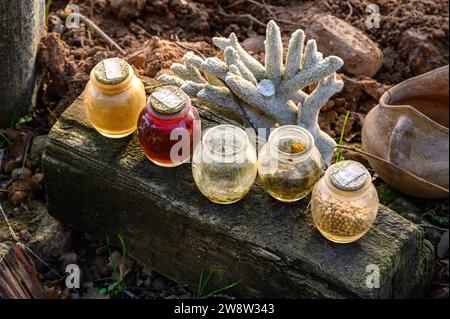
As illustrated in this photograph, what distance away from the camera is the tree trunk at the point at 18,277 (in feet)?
7.10

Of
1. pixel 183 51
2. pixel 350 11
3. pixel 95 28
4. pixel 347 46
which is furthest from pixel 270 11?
pixel 95 28

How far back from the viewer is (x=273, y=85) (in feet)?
7.96

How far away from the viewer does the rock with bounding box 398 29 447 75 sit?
10.2 ft

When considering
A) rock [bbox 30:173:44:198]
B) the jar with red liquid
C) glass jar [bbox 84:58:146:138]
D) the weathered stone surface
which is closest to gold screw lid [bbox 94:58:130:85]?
glass jar [bbox 84:58:146:138]

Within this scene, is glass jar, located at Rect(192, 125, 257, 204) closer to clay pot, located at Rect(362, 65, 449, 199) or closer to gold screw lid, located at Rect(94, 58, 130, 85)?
gold screw lid, located at Rect(94, 58, 130, 85)

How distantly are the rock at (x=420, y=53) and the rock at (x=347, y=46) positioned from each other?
0.48 ft

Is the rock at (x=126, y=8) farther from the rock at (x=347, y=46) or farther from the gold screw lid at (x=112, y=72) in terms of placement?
the gold screw lid at (x=112, y=72)

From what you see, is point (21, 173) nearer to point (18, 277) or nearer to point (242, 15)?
point (18, 277)

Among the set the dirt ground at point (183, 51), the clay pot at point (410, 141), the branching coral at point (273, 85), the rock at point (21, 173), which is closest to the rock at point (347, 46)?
the dirt ground at point (183, 51)

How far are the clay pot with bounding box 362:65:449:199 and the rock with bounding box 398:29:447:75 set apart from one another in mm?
302

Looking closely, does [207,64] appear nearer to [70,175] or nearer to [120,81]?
[120,81]

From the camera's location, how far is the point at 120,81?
7.23ft

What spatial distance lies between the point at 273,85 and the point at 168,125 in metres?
0.49
